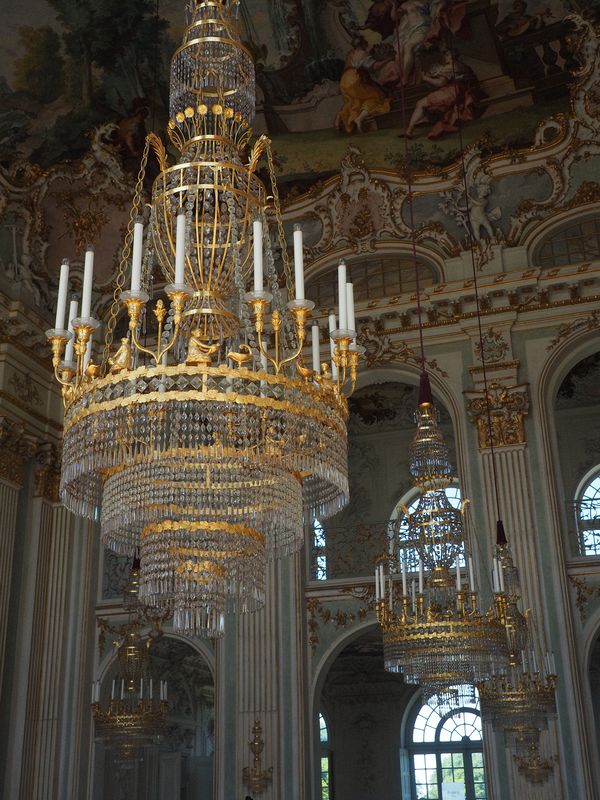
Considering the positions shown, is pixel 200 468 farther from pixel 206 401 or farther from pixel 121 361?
pixel 121 361

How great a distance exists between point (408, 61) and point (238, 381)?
1038cm

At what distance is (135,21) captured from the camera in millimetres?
13961

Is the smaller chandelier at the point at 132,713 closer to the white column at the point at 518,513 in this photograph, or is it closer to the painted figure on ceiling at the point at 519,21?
the white column at the point at 518,513

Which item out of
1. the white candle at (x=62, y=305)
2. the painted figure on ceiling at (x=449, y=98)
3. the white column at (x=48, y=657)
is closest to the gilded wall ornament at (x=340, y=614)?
the white column at (x=48, y=657)

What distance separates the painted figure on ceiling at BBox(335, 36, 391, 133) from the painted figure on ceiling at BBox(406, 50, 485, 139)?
596 mm

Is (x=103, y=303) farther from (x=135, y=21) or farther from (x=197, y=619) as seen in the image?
(x=197, y=619)

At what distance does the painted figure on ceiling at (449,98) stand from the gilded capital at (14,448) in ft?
23.1

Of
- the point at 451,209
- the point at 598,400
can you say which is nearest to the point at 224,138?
the point at 451,209

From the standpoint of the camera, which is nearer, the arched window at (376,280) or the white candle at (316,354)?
the white candle at (316,354)

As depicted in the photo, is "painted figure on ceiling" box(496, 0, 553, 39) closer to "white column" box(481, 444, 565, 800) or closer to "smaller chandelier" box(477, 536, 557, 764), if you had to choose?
"white column" box(481, 444, 565, 800)

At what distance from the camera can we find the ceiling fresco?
13609 mm

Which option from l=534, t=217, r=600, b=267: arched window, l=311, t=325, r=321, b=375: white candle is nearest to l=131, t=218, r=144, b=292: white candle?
l=311, t=325, r=321, b=375: white candle

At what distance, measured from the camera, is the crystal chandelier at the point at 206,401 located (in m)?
4.92

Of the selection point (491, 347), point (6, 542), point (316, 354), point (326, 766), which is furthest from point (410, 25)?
point (326, 766)
